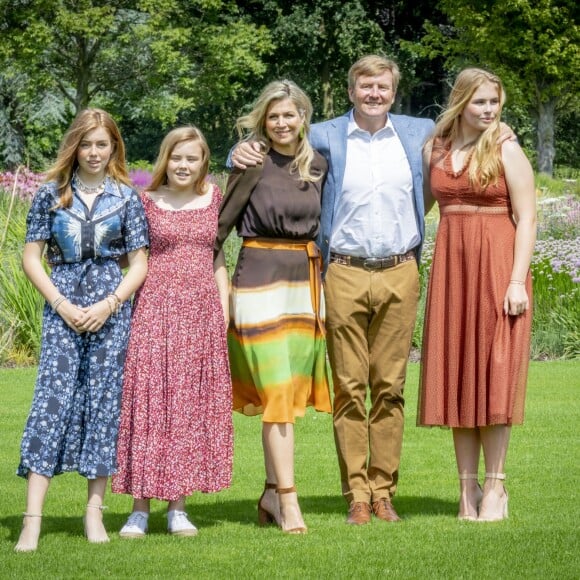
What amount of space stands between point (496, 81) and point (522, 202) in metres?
0.62

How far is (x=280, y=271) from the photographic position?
635 centimetres

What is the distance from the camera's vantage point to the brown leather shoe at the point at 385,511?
21.7 feet

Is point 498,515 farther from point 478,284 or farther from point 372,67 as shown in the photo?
point 372,67

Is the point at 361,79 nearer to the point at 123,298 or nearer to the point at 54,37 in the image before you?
the point at 123,298

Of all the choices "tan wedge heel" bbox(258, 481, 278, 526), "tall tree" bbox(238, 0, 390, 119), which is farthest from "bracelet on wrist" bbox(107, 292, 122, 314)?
"tall tree" bbox(238, 0, 390, 119)

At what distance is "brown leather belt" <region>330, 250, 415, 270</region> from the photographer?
6.55 m

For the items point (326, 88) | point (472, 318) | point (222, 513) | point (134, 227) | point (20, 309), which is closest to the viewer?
point (134, 227)

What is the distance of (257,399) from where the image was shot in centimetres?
657

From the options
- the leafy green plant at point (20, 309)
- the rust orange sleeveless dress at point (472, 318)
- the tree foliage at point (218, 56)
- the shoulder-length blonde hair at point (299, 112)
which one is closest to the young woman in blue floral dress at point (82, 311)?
the shoulder-length blonde hair at point (299, 112)

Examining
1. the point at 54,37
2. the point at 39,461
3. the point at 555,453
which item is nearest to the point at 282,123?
the point at 39,461

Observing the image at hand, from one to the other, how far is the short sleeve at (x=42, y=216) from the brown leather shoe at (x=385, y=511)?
7.03ft

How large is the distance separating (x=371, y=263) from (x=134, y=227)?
1195 millimetres

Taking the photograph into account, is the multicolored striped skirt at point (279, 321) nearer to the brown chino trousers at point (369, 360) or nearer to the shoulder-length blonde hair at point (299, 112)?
the brown chino trousers at point (369, 360)

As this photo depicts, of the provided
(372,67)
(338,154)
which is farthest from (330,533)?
(372,67)
